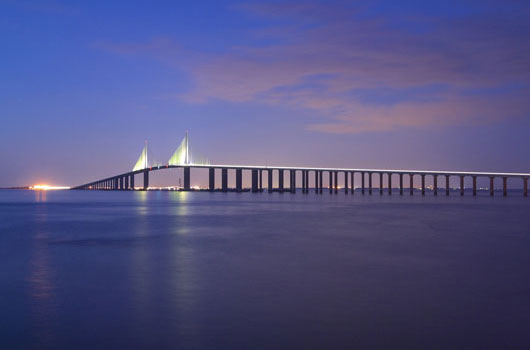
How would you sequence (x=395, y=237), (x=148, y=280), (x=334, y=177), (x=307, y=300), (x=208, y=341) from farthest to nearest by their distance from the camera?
(x=334, y=177)
(x=395, y=237)
(x=148, y=280)
(x=307, y=300)
(x=208, y=341)

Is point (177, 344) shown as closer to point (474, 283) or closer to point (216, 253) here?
point (474, 283)

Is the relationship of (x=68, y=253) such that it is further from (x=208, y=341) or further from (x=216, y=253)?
(x=208, y=341)

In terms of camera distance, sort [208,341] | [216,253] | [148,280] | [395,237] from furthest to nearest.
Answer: [395,237] < [216,253] < [148,280] < [208,341]

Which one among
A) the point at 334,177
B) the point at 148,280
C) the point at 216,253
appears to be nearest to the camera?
the point at 148,280

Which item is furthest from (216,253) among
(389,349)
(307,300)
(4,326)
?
(389,349)

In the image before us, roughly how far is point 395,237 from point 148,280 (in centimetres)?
1686

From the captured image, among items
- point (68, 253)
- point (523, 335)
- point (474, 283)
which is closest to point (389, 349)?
point (523, 335)

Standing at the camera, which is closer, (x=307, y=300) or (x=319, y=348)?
(x=319, y=348)

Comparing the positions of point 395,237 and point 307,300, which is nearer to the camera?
point 307,300

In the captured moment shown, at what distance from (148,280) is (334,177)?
6244 inches

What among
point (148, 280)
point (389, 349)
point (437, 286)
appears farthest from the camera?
point (148, 280)

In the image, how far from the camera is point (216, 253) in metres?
22.0

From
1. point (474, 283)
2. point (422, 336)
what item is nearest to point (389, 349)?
point (422, 336)

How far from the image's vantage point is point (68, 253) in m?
22.0
